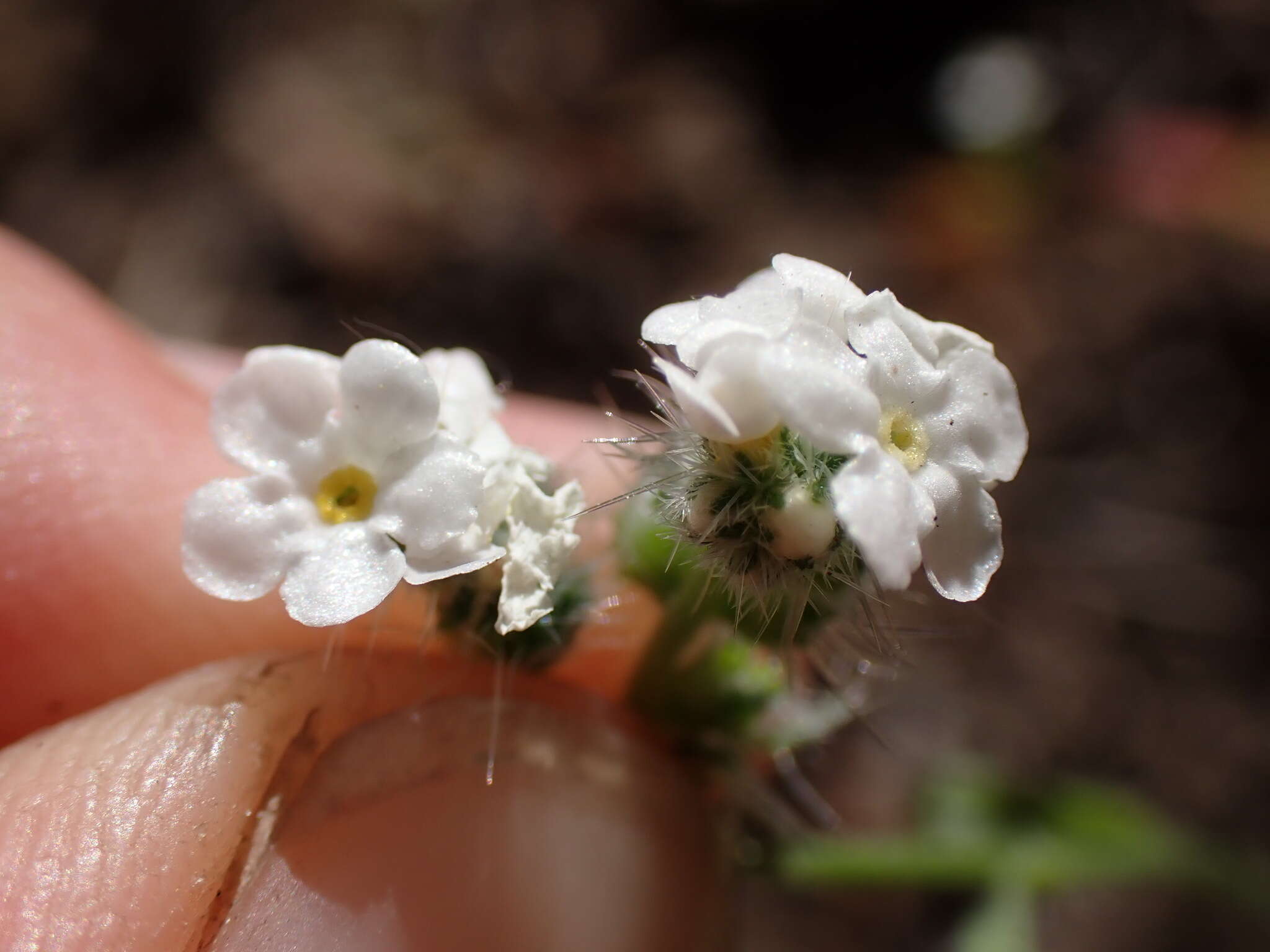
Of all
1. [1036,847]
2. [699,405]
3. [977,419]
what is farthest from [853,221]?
[699,405]

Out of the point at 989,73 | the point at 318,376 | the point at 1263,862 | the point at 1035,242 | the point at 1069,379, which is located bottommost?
the point at 1263,862

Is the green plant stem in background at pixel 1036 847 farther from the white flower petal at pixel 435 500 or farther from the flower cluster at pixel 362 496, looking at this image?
the white flower petal at pixel 435 500

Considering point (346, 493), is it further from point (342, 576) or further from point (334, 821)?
point (334, 821)

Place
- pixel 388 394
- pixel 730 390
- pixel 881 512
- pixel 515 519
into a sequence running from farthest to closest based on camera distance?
pixel 515 519
pixel 388 394
pixel 730 390
pixel 881 512

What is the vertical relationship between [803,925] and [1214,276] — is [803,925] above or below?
below

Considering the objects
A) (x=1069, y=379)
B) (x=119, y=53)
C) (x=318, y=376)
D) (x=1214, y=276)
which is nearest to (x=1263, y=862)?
(x=1069, y=379)

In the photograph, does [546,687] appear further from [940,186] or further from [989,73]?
[989,73]
